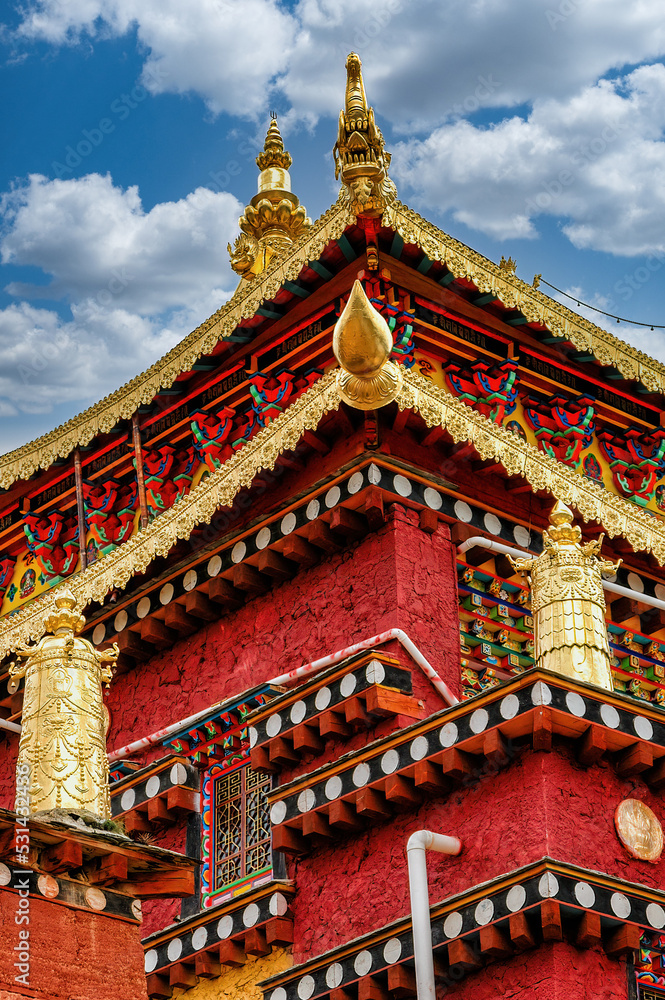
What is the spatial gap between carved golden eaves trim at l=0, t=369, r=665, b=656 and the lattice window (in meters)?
1.55

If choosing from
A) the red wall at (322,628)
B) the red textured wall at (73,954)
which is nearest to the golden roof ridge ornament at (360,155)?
the red wall at (322,628)

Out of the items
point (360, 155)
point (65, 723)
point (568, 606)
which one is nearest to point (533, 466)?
point (568, 606)

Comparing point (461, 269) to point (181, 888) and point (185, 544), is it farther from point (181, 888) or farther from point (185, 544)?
point (181, 888)

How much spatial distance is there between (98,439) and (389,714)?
12.4 ft

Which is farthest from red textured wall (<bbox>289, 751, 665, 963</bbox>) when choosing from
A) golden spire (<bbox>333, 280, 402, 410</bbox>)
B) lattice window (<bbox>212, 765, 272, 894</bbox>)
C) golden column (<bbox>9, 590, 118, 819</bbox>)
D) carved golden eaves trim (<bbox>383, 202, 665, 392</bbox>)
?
carved golden eaves trim (<bbox>383, 202, 665, 392</bbox>)

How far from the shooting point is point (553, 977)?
7.52m

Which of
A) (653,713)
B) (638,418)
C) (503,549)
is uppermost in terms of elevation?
(638,418)

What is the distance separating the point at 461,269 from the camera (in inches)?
406

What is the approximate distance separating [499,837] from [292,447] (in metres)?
3.05

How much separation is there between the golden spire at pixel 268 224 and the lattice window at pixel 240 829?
5.24m

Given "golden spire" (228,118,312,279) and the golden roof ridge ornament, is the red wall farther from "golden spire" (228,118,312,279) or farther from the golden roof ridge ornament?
"golden spire" (228,118,312,279)

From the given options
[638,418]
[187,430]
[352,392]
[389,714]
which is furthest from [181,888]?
[638,418]

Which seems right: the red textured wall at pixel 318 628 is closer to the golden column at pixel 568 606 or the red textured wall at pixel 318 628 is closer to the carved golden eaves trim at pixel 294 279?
the golden column at pixel 568 606

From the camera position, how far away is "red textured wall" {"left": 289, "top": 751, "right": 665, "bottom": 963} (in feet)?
26.0
